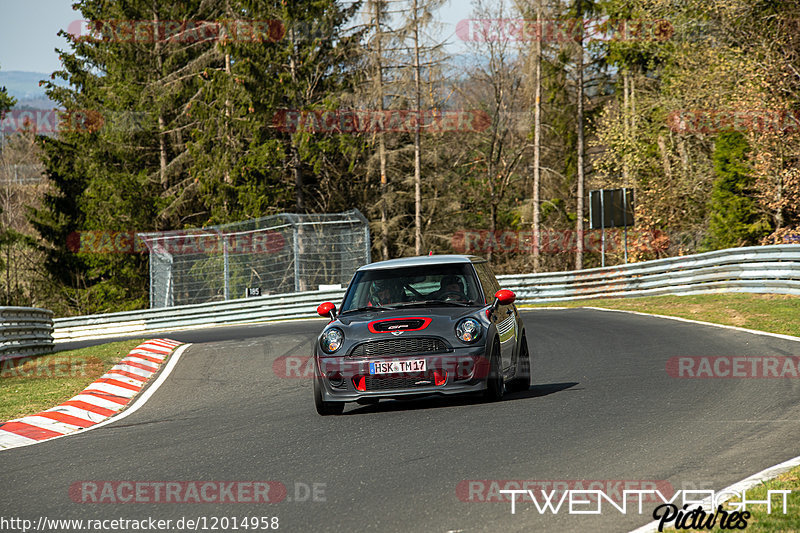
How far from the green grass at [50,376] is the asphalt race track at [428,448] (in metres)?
1.54

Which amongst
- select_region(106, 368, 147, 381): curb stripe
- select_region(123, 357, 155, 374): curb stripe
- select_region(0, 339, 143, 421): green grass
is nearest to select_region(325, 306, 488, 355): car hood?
select_region(0, 339, 143, 421): green grass

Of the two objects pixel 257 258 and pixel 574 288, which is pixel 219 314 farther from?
pixel 574 288

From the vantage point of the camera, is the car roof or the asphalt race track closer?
the asphalt race track

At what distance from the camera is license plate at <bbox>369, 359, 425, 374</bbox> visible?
29.1ft

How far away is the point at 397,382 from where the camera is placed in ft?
29.2

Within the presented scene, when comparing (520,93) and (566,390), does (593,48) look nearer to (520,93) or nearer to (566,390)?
(520,93)

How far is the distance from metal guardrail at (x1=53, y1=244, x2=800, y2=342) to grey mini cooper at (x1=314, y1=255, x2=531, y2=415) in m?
13.2

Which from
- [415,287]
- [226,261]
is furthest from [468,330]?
[226,261]

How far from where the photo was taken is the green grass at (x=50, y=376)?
12.1 meters

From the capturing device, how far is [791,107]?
29297 millimetres

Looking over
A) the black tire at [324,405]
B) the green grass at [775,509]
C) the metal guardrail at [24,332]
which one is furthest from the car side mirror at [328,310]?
the metal guardrail at [24,332]

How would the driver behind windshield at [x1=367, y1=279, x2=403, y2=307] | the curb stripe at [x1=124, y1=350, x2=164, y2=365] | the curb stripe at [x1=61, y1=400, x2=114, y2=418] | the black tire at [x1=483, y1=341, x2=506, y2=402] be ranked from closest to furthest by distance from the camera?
the black tire at [x1=483, y1=341, x2=506, y2=402] → the driver behind windshield at [x1=367, y1=279, x2=403, y2=307] → the curb stripe at [x1=61, y1=400, x2=114, y2=418] → the curb stripe at [x1=124, y1=350, x2=164, y2=365]

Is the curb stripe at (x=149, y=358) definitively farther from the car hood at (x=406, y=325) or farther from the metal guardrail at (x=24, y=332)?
the car hood at (x=406, y=325)

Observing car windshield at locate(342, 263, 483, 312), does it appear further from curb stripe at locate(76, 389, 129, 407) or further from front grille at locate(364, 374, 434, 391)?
curb stripe at locate(76, 389, 129, 407)
